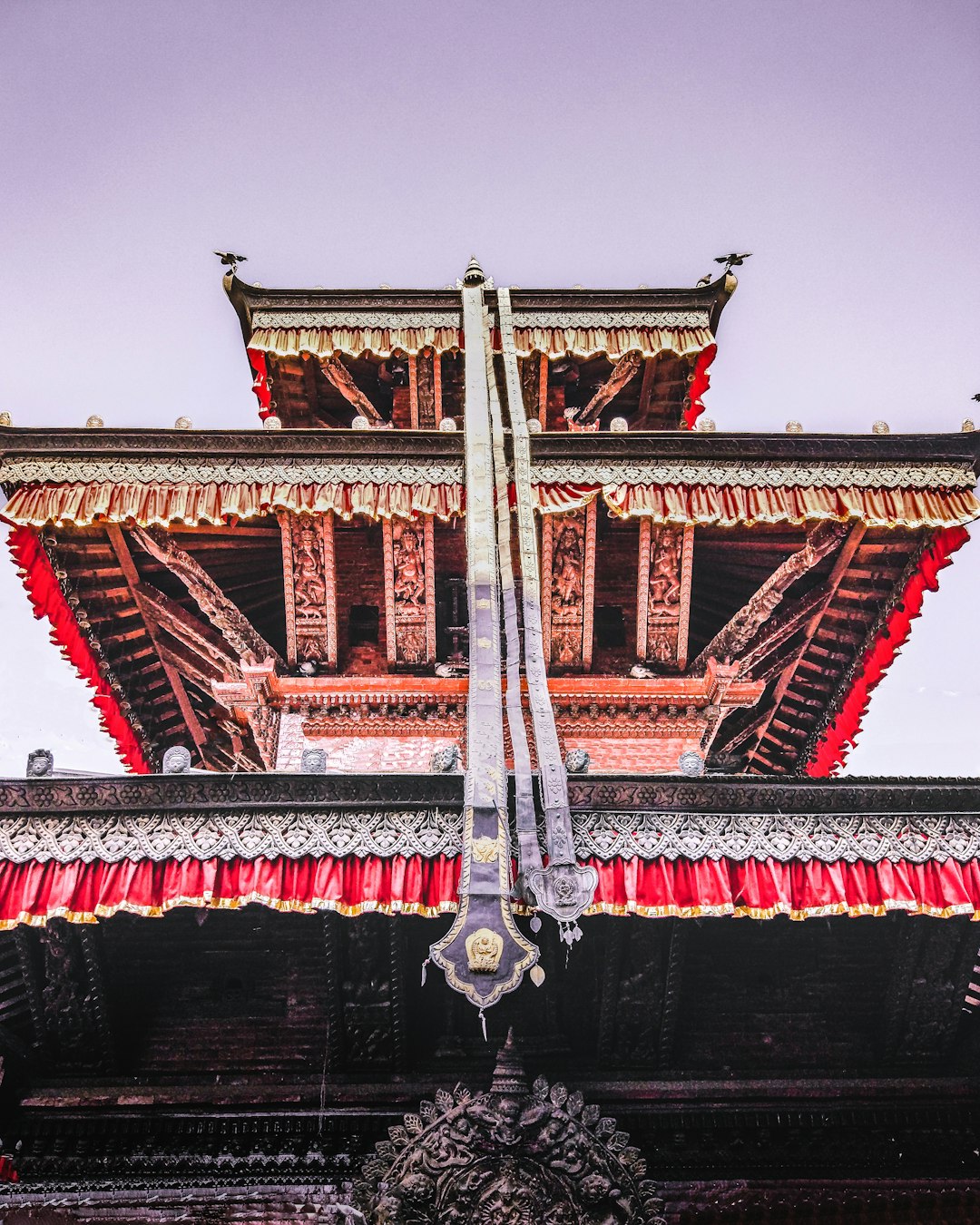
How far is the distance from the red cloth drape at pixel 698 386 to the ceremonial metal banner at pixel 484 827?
4.33 metres

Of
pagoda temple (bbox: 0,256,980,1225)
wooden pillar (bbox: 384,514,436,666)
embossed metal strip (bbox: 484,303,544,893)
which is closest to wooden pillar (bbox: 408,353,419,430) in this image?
pagoda temple (bbox: 0,256,980,1225)

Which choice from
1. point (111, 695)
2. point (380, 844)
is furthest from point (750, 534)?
point (111, 695)

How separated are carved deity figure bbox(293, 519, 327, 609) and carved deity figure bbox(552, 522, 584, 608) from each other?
88.6 inches

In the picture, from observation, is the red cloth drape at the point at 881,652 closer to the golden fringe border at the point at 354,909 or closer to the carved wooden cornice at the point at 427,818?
the carved wooden cornice at the point at 427,818

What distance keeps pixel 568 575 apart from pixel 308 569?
99.6 inches

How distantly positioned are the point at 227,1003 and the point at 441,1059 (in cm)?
149

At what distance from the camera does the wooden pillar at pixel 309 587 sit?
27.5 ft

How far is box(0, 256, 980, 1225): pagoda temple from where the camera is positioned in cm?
489

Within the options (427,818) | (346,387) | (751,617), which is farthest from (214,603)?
(751,617)

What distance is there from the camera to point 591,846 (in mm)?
4953

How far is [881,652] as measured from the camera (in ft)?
29.3

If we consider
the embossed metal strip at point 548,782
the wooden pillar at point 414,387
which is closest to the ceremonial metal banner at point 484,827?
the embossed metal strip at point 548,782

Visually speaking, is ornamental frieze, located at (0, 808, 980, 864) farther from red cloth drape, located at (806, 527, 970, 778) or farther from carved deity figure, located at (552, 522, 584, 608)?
carved deity figure, located at (552, 522, 584, 608)

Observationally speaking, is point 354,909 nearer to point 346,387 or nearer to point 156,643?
point 156,643
